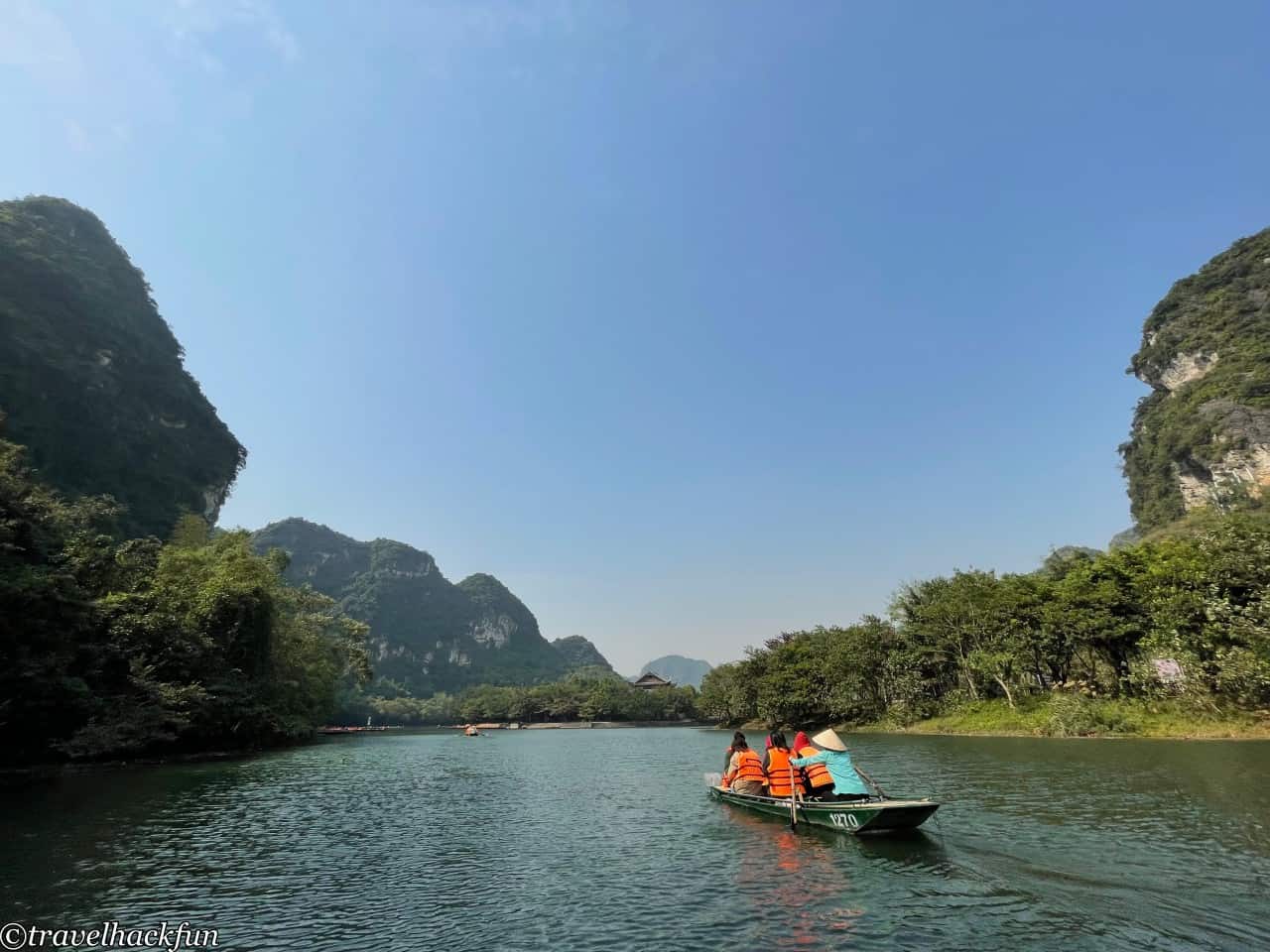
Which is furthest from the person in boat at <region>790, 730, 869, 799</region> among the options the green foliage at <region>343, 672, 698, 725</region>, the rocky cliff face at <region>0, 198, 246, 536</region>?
the green foliage at <region>343, 672, 698, 725</region>

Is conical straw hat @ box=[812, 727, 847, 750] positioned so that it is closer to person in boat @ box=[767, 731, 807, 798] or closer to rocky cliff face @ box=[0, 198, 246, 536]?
person in boat @ box=[767, 731, 807, 798]

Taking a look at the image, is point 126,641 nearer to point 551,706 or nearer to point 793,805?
point 793,805

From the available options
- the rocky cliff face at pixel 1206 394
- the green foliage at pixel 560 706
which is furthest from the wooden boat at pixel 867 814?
the green foliage at pixel 560 706

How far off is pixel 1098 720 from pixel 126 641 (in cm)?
5279

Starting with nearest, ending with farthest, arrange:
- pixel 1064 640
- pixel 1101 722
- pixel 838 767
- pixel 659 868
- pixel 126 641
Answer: pixel 659 868, pixel 838 767, pixel 126 641, pixel 1101 722, pixel 1064 640

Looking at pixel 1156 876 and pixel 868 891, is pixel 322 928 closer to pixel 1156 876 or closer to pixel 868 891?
pixel 868 891

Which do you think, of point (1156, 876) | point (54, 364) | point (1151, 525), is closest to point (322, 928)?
point (1156, 876)

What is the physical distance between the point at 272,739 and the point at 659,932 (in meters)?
50.9

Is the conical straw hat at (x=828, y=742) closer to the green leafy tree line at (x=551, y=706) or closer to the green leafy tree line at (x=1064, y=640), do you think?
the green leafy tree line at (x=1064, y=640)

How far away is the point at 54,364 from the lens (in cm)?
7662

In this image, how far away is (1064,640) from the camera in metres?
41.8

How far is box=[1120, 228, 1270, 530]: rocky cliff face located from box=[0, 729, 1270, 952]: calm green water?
9220 cm

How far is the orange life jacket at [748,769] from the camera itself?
58.7 feet

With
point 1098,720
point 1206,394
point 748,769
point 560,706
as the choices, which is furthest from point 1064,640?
point 560,706
